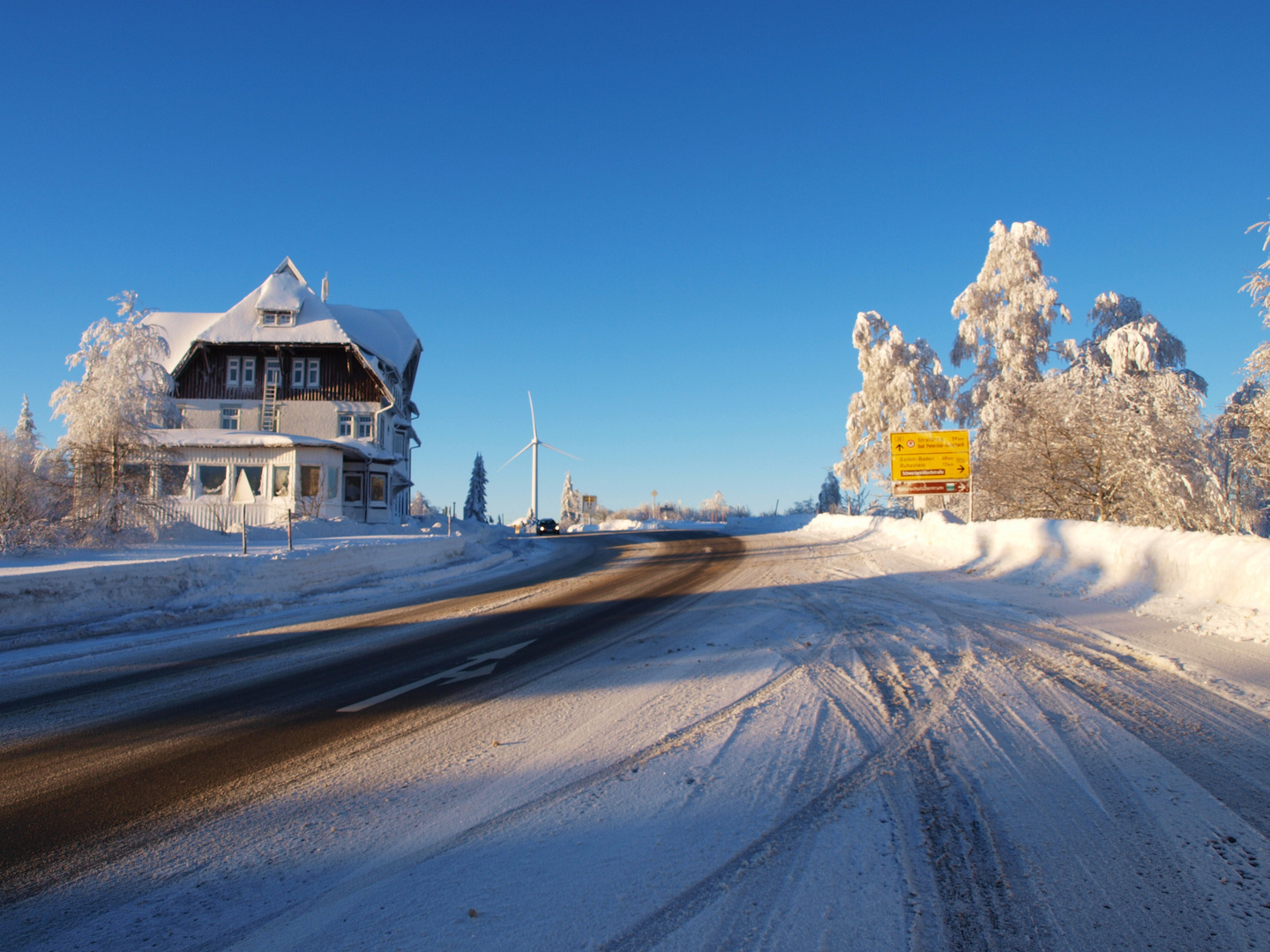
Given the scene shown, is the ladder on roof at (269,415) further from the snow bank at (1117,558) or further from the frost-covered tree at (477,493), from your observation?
the frost-covered tree at (477,493)

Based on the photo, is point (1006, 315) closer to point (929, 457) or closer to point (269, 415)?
point (929, 457)

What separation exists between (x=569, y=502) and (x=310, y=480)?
280 ft

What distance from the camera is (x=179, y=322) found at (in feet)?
130

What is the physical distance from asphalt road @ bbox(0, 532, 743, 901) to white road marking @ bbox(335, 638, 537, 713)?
0.03 metres

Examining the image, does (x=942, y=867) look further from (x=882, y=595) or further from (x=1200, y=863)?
(x=882, y=595)

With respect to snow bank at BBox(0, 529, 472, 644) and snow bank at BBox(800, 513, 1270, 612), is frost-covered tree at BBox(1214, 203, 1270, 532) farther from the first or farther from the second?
snow bank at BBox(0, 529, 472, 644)

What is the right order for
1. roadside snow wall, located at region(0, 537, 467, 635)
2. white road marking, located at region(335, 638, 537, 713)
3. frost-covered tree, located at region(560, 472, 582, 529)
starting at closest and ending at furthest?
white road marking, located at region(335, 638, 537, 713) → roadside snow wall, located at region(0, 537, 467, 635) → frost-covered tree, located at region(560, 472, 582, 529)

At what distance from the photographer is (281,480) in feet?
104

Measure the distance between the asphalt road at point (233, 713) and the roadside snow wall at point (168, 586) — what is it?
8.72 feet

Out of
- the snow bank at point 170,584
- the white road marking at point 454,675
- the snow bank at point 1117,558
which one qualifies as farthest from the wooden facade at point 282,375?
the white road marking at point 454,675

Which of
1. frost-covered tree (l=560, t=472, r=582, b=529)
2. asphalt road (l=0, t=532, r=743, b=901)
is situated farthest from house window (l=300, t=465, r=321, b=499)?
frost-covered tree (l=560, t=472, r=582, b=529)

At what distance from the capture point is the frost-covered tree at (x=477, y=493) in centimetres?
8031

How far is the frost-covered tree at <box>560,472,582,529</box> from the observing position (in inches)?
4482

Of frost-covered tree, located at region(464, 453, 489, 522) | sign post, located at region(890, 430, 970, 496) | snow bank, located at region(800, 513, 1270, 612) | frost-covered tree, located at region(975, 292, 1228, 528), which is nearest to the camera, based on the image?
snow bank, located at region(800, 513, 1270, 612)
